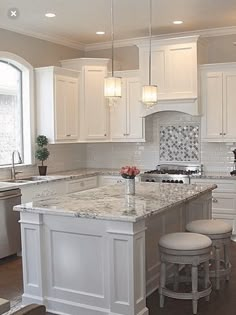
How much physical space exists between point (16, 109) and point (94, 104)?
1220 millimetres

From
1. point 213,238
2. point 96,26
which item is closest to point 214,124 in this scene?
point 96,26

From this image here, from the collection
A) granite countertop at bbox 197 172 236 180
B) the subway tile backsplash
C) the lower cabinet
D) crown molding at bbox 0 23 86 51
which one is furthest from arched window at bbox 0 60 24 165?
the lower cabinet

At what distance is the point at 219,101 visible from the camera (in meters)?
6.34

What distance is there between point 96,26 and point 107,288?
13.3 ft

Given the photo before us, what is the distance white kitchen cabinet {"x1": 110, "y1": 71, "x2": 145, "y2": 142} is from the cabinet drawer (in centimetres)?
79

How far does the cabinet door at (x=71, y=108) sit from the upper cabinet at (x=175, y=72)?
1.10 m

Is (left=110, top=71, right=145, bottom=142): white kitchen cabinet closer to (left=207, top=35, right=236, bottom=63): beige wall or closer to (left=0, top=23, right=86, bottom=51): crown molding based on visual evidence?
(left=0, top=23, right=86, bottom=51): crown molding

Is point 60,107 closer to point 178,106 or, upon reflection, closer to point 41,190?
point 41,190

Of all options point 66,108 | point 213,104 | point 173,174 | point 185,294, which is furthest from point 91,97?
point 185,294

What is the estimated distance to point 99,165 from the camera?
25.4 ft

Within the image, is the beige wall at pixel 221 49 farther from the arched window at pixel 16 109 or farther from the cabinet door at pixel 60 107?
the arched window at pixel 16 109

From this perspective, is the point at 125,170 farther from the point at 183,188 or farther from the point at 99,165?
the point at 99,165

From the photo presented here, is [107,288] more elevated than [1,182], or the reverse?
[1,182]

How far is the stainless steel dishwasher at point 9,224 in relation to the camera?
5199 mm
